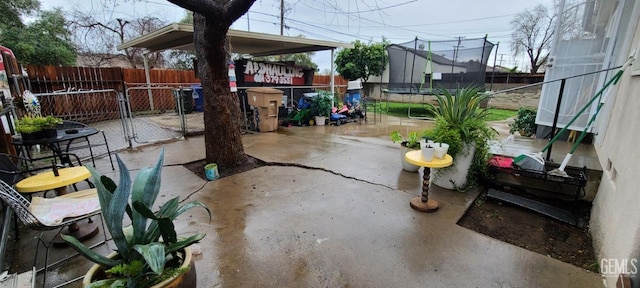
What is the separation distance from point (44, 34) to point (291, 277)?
13417mm

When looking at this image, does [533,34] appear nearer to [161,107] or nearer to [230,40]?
[230,40]

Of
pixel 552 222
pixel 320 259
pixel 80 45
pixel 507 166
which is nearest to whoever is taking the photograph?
pixel 320 259

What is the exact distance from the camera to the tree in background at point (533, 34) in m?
16.3

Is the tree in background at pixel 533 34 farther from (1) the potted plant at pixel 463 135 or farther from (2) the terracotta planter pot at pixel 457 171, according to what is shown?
(2) the terracotta planter pot at pixel 457 171

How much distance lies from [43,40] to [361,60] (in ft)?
40.3

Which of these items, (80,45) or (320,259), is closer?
(320,259)

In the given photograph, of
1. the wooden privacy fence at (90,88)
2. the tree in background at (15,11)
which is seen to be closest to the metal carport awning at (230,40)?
the wooden privacy fence at (90,88)

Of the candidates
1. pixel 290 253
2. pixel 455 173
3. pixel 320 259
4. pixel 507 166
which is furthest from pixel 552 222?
pixel 290 253

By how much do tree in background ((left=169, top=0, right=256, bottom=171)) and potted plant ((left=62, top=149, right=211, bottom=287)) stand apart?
6.32 feet

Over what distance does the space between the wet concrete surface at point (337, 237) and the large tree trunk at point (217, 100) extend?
40cm

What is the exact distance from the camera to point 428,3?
3498 millimetres

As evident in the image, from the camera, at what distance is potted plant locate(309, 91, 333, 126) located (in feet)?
24.6

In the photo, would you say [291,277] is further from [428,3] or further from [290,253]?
[428,3]

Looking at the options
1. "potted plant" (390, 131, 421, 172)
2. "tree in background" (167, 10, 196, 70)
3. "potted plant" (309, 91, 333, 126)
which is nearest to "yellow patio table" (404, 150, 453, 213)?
"potted plant" (390, 131, 421, 172)
